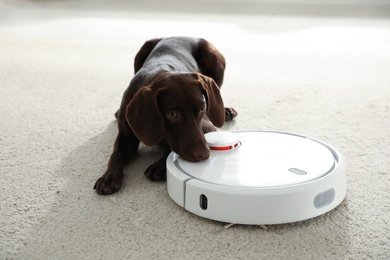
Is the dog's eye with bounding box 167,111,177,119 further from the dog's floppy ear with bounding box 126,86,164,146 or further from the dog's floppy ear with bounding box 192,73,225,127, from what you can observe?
the dog's floppy ear with bounding box 192,73,225,127

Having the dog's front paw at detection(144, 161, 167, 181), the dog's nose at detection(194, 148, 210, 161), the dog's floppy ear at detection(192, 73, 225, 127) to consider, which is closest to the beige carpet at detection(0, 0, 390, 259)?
the dog's front paw at detection(144, 161, 167, 181)

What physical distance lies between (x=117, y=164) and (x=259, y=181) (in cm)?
61

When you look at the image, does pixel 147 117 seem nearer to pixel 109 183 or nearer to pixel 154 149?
pixel 109 183

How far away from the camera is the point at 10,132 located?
2.70m

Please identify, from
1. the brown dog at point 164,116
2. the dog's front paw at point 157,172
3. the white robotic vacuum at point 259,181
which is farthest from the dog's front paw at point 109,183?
the white robotic vacuum at point 259,181

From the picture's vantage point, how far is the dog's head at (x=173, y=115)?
198 cm

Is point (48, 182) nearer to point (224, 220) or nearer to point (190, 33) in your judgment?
point (224, 220)

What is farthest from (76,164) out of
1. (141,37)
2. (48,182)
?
(141,37)

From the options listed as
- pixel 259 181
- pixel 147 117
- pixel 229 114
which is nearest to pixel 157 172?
pixel 147 117

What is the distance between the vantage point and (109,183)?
2.08m

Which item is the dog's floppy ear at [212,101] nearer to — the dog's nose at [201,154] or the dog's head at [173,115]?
the dog's head at [173,115]

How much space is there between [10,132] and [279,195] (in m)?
1.47

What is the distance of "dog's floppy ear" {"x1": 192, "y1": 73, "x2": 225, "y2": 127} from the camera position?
2.11m

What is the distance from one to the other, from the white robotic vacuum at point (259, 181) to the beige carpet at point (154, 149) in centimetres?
5
